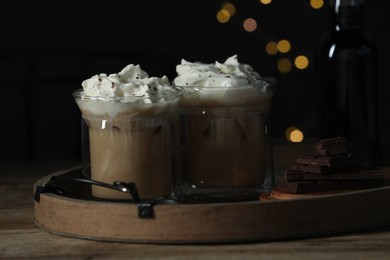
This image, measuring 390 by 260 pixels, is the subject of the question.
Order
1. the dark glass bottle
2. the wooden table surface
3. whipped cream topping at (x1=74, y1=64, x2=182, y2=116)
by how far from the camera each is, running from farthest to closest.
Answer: the dark glass bottle → whipped cream topping at (x1=74, y1=64, x2=182, y2=116) → the wooden table surface

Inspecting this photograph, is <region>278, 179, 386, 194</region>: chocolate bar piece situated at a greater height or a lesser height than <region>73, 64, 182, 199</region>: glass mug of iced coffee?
lesser

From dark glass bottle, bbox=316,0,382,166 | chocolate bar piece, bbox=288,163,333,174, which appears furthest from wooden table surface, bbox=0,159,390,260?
dark glass bottle, bbox=316,0,382,166

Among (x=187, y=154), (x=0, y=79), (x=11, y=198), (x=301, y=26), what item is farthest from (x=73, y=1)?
(x=187, y=154)

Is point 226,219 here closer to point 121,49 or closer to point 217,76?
point 217,76

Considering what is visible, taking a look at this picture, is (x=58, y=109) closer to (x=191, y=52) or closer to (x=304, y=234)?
(x=191, y=52)

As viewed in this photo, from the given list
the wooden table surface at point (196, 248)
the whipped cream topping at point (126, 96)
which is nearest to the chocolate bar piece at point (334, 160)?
the wooden table surface at point (196, 248)

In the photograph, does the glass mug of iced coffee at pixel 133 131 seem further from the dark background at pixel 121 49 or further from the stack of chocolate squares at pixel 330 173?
the dark background at pixel 121 49

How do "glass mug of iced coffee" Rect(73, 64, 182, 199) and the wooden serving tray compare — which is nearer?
the wooden serving tray

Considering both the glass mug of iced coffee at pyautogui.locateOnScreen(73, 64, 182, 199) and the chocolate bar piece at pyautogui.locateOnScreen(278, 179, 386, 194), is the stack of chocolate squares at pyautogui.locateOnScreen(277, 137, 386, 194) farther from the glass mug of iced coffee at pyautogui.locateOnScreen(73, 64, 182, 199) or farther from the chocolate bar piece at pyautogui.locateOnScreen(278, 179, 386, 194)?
the glass mug of iced coffee at pyautogui.locateOnScreen(73, 64, 182, 199)
